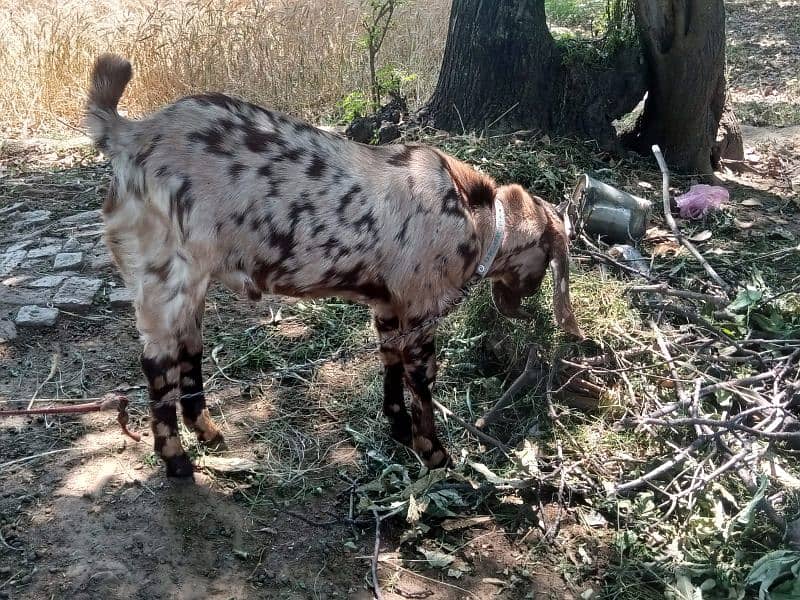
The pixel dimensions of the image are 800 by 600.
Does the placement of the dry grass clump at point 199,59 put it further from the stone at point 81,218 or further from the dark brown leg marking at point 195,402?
the dark brown leg marking at point 195,402

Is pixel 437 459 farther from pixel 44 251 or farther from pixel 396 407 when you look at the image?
pixel 44 251

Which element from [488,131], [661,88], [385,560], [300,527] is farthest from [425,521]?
[661,88]

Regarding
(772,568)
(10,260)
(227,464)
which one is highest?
(10,260)

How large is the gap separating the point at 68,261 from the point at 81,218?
0.78 metres

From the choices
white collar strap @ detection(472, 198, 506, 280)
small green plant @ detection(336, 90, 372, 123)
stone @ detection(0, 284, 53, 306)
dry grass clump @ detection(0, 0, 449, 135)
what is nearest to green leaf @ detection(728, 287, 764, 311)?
white collar strap @ detection(472, 198, 506, 280)

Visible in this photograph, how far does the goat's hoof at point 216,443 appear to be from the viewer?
377 cm

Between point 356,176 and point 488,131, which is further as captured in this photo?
point 488,131

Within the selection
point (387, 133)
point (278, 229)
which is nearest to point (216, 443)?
point (278, 229)

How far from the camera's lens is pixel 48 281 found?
498 cm

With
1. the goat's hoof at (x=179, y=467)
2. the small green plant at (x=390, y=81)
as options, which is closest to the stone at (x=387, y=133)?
the small green plant at (x=390, y=81)

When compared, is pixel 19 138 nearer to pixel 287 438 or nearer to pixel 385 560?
pixel 287 438

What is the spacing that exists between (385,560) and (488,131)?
3934 millimetres

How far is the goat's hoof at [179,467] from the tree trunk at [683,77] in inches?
185

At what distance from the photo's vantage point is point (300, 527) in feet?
11.0
